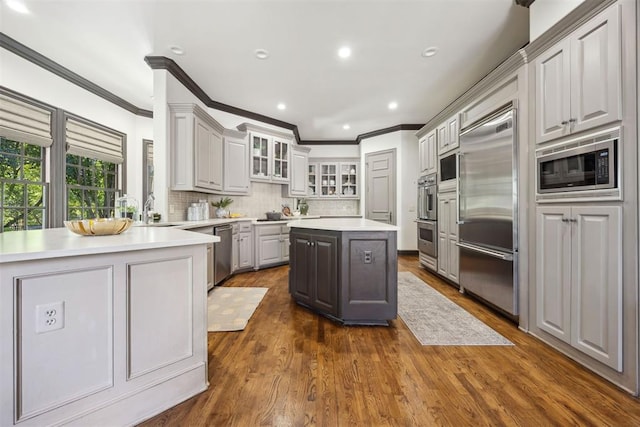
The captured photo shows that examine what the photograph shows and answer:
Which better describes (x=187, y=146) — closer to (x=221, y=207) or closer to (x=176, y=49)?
(x=176, y=49)

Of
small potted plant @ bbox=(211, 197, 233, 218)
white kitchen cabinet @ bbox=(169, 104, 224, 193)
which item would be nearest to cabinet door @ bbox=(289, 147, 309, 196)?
small potted plant @ bbox=(211, 197, 233, 218)

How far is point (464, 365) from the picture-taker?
1.85m

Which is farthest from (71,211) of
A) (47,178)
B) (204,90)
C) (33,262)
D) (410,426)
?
(410,426)

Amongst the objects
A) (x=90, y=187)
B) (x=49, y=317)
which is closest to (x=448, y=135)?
(x=49, y=317)

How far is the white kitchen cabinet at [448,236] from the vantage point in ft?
11.4

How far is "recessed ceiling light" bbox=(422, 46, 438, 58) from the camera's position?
302cm

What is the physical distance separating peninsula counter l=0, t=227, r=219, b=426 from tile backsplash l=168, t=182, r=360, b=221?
2.30 metres

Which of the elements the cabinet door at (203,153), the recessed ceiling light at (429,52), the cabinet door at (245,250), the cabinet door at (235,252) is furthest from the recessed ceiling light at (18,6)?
the recessed ceiling light at (429,52)

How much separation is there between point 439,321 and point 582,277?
1158 mm

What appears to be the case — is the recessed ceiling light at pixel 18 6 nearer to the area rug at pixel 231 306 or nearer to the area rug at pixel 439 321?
the area rug at pixel 231 306

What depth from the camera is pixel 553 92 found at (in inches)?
78.7

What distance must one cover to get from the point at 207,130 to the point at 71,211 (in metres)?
2.27

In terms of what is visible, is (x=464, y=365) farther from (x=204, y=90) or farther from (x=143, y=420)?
(x=204, y=90)

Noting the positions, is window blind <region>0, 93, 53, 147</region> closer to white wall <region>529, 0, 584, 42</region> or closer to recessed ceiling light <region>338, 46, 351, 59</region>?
recessed ceiling light <region>338, 46, 351, 59</region>
